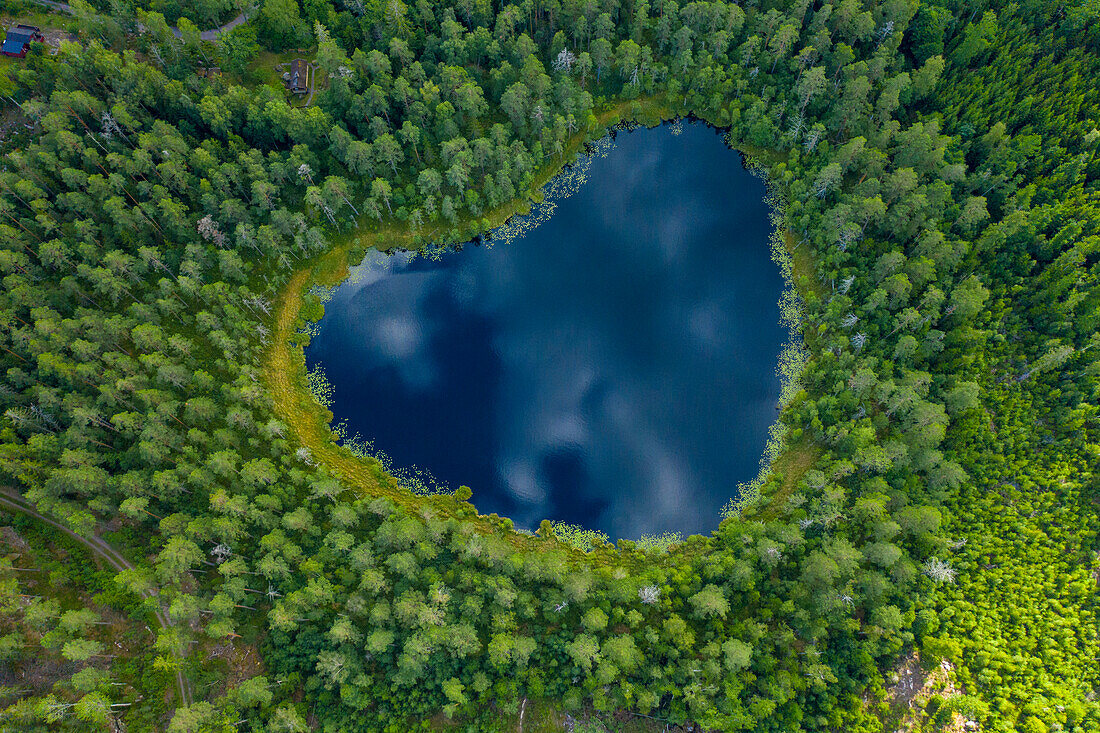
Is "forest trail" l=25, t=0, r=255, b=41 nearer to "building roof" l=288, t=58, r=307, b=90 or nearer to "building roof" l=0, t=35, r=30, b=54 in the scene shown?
"building roof" l=0, t=35, r=30, b=54

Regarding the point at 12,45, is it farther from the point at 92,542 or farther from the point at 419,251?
the point at 92,542

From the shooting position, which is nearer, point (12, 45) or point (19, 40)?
point (12, 45)

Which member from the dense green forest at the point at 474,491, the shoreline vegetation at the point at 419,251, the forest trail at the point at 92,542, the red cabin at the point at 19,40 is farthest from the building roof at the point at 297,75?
the forest trail at the point at 92,542

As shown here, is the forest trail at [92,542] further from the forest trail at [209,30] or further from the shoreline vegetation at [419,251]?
the forest trail at [209,30]

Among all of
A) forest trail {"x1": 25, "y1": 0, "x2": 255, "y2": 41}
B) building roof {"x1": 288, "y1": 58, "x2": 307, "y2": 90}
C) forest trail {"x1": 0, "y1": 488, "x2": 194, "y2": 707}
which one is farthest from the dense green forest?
building roof {"x1": 288, "y1": 58, "x2": 307, "y2": 90}

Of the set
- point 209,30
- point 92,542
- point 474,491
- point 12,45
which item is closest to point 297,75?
point 209,30

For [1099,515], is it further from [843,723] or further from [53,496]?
[53,496]
